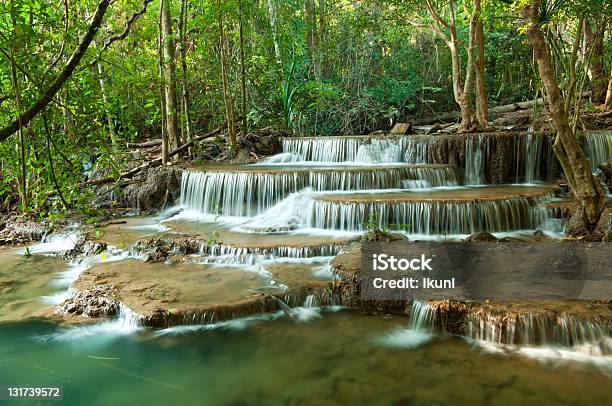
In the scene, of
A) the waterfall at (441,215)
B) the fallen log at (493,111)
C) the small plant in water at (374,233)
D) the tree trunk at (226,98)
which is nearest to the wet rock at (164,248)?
the waterfall at (441,215)

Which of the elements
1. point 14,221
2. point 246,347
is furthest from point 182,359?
point 14,221

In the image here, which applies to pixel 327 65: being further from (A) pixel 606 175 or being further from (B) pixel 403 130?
(A) pixel 606 175

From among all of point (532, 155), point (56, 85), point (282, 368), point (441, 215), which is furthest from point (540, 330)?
point (532, 155)

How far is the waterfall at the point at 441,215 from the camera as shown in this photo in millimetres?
8062

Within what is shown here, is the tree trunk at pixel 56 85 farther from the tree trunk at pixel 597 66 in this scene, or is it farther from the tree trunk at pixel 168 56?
the tree trunk at pixel 597 66

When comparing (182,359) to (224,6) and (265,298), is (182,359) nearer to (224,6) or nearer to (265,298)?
(265,298)

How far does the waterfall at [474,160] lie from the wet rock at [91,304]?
7.93 metres

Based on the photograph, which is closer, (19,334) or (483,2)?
(19,334)

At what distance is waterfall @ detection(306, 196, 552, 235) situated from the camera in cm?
806

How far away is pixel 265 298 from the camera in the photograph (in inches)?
229

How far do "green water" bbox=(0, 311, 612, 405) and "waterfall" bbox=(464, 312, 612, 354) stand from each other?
0.84 ft

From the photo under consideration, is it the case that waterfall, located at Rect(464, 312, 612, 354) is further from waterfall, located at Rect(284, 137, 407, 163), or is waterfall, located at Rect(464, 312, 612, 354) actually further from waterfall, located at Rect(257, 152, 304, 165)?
waterfall, located at Rect(257, 152, 304, 165)

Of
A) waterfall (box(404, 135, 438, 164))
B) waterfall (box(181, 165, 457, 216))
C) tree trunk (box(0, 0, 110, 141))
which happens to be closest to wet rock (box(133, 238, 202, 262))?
waterfall (box(181, 165, 457, 216))

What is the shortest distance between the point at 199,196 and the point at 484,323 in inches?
286
